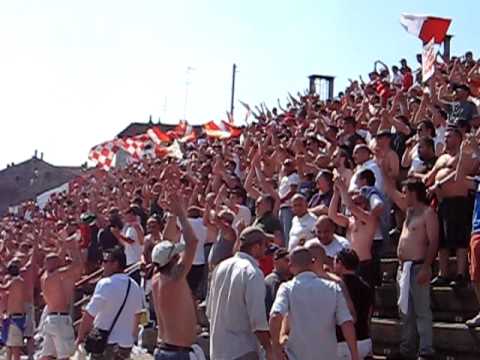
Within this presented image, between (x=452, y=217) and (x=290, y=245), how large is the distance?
1.92 m

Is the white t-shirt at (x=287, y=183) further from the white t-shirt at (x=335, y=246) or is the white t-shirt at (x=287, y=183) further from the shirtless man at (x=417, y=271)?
the white t-shirt at (x=335, y=246)

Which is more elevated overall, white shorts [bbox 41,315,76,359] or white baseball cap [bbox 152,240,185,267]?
white baseball cap [bbox 152,240,185,267]

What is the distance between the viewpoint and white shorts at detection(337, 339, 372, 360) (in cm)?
789

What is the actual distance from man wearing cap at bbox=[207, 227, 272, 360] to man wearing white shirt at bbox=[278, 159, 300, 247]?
4.86 metres

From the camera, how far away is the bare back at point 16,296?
596 inches

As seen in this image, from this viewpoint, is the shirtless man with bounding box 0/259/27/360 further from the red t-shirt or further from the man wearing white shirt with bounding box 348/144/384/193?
the man wearing white shirt with bounding box 348/144/384/193

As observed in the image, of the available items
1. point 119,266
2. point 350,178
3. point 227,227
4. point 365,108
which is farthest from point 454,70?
point 119,266

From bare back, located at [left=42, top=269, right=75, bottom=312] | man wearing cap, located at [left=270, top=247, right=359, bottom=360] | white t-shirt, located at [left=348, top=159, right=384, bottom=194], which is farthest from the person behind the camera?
bare back, located at [left=42, top=269, right=75, bottom=312]

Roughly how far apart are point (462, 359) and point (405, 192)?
1878 mm

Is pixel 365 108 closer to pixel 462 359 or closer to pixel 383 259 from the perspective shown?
pixel 383 259

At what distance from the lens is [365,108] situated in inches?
691

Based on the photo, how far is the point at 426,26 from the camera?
67.5 feet

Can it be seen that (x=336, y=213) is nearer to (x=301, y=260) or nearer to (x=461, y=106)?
(x=301, y=260)

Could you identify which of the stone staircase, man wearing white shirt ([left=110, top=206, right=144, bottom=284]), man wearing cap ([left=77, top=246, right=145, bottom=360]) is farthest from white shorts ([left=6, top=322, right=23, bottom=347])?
the stone staircase
